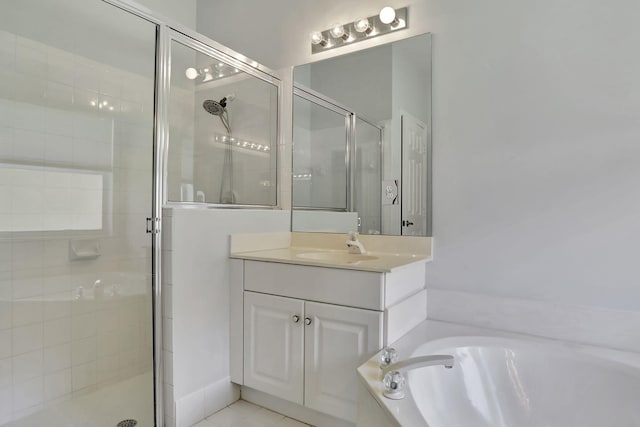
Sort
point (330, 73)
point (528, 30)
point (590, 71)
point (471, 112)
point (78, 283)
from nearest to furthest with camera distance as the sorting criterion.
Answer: point (590, 71) < point (528, 30) < point (471, 112) < point (78, 283) < point (330, 73)

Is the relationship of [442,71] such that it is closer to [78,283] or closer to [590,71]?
[590,71]

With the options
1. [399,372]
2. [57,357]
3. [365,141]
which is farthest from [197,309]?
[365,141]

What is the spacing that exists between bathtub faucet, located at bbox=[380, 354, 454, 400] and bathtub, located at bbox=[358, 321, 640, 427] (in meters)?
0.03

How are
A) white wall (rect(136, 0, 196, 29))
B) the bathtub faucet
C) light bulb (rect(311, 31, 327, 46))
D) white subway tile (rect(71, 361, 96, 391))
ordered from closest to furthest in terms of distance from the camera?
the bathtub faucet
white subway tile (rect(71, 361, 96, 391))
light bulb (rect(311, 31, 327, 46))
white wall (rect(136, 0, 196, 29))

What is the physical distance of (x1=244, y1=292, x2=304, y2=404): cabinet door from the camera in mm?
1750

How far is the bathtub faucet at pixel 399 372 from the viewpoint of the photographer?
1.16 metres

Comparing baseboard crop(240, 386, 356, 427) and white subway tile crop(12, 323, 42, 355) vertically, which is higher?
white subway tile crop(12, 323, 42, 355)

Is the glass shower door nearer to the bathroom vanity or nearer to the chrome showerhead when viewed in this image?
the chrome showerhead

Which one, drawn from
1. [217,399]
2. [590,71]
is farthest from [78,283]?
[590,71]

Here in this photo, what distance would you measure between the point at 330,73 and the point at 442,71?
73 cm

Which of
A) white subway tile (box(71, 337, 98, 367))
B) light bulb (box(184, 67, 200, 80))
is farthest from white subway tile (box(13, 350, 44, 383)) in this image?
light bulb (box(184, 67, 200, 80))

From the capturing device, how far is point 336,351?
1.64 metres

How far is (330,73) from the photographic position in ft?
7.71

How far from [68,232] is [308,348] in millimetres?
1433
